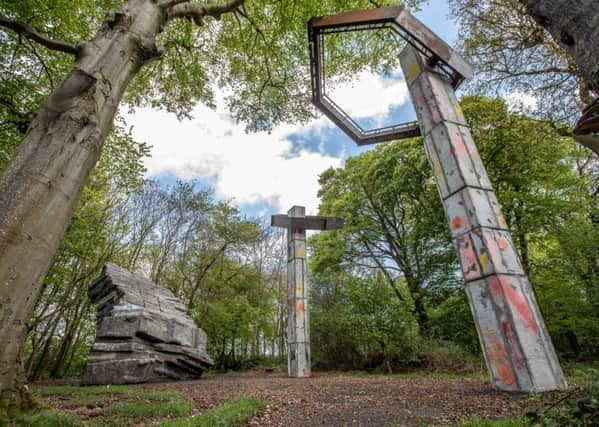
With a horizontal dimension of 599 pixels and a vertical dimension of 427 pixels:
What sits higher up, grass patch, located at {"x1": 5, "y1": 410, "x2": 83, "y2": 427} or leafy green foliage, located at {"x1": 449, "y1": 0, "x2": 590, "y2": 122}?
leafy green foliage, located at {"x1": 449, "y1": 0, "x2": 590, "y2": 122}

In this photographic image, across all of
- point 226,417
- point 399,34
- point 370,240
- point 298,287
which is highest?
point 399,34

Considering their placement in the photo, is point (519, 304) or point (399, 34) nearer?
point (519, 304)

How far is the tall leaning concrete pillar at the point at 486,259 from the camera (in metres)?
3.98

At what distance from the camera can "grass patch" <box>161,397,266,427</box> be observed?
2.90m

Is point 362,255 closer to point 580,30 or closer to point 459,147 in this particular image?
point 459,147

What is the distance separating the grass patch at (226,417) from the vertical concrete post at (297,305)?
6504mm

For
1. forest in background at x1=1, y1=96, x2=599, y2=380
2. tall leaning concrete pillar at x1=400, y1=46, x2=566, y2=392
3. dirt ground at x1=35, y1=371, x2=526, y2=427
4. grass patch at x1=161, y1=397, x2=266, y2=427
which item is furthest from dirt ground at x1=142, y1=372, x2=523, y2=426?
forest in background at x1=1, y1=96, x2=599, y2=380

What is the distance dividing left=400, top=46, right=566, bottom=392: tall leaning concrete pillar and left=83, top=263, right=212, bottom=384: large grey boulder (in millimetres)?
8066

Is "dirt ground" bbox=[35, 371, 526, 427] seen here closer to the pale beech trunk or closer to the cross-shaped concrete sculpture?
the pale beech trunk

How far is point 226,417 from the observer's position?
3125mm

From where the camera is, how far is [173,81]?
962 centimetres

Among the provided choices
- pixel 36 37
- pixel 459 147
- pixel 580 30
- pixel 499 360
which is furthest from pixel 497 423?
pixel 36 37

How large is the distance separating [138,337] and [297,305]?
4968 mm

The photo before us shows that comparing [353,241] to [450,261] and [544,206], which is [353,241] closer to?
[450,261]
